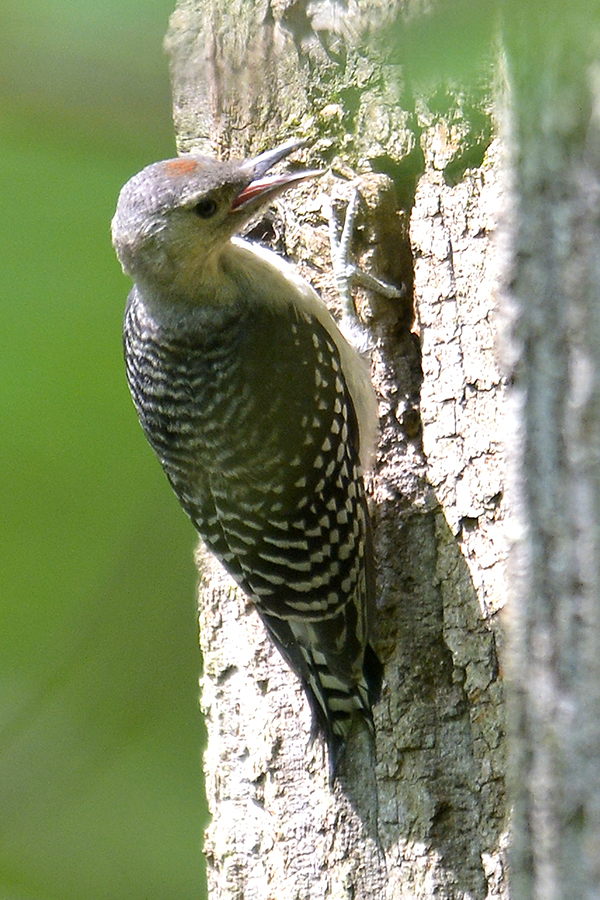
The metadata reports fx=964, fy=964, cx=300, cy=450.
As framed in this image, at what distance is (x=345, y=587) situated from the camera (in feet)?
8.31

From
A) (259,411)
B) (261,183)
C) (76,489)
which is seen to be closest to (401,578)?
(259,411)

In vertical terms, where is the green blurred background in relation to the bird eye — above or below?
below

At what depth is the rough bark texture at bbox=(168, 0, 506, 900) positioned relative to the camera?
2354 millimetres

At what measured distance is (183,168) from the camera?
2611 millimetres

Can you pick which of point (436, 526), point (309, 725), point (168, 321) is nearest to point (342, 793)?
point (309, 725)

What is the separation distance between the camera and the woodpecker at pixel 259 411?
2531 mm

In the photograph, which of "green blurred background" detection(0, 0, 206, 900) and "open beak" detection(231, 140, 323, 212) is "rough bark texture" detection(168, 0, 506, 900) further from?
"green blurred background" detection(0, 0, 206, 900)

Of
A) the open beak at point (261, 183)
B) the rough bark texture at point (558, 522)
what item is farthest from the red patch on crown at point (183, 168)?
the rough bark texture at point (558, 522)

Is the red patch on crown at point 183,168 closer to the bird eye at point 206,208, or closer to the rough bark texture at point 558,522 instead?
the bird eye at point 206,208

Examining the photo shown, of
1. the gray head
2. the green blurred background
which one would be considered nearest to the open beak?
the gray head

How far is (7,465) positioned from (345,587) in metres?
1.86

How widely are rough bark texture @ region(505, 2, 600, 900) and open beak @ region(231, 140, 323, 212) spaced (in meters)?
1.48

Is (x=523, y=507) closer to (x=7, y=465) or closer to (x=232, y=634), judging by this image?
(x=7, y=465)

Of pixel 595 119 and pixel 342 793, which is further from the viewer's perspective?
pixel 342 793
